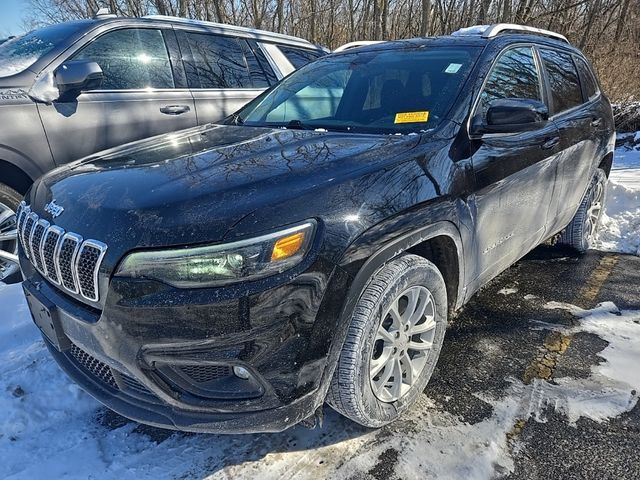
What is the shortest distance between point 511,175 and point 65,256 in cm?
223

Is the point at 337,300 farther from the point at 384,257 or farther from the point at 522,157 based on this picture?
the point at 522,157

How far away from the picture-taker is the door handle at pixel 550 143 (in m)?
2.98

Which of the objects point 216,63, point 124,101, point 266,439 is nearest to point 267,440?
point 266,439

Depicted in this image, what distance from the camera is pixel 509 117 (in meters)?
2.37

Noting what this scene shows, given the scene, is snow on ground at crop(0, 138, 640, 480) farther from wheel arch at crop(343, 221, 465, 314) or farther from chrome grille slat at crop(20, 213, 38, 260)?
chrome grille slat at crop(20, 213, 38, 260)

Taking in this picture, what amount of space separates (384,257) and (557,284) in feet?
7.92

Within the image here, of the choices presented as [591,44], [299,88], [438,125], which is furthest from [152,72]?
[591,44]

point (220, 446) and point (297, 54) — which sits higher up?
point (297, 54)

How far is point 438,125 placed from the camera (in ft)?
7.75

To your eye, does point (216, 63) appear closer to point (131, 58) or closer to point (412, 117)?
point (131, 58)

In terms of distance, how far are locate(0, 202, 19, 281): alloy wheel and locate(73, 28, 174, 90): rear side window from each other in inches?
47.6

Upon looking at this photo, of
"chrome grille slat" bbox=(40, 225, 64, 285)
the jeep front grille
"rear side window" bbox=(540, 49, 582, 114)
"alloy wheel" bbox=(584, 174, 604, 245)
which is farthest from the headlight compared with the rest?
"alloy wheel" bbox=(584, 174, 604, 245)

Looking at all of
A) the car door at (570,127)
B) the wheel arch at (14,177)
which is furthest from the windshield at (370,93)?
the wheel arch at (14,177)

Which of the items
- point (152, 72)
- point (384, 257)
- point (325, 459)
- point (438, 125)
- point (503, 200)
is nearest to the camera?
point (384, 257)
